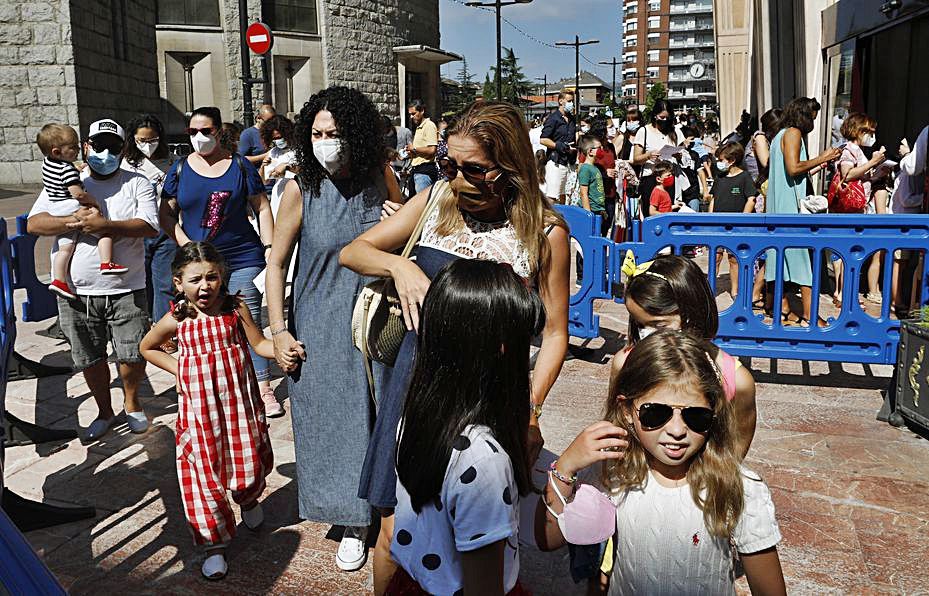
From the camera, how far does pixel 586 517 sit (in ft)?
6.52

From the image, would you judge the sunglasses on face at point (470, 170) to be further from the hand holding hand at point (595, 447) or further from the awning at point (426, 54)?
the awning at point (426, 54)

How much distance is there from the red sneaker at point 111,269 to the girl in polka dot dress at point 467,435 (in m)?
3.43

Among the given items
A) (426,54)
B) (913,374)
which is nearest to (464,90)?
(426,54)

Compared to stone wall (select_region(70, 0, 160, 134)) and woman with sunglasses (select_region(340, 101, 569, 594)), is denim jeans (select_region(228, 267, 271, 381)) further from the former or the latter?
stone wall (select_region(70, 0, 160, 134))

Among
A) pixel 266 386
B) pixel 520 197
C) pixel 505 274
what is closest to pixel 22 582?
pixel 505 274

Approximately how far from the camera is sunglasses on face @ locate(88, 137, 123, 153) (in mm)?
4785

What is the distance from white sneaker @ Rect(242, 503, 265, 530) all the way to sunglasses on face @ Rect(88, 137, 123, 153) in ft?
7.80

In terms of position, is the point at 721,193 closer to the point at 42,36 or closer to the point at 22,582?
the point at 22,582

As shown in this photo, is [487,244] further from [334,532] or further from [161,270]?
[161,270]

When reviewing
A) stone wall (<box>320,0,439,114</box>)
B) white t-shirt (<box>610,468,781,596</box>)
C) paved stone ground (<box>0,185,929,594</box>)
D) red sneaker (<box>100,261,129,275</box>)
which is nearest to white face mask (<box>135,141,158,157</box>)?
red sneaker (<box>100,261,129,275</box>)

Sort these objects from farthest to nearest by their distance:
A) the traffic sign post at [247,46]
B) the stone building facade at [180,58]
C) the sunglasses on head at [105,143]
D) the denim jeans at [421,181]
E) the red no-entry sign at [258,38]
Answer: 1. the stone building facade at [180,58]
2. the red no-entry sign at [258,38]
3. the traffic sign post at [247,46]
4. the denim jeans at [421,181]
5. the sunglasses on head at [105,143]

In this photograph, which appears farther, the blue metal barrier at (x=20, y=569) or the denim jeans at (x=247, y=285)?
the denim jeans at (x=247, y=285)

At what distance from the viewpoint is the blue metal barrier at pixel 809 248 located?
17.8ft

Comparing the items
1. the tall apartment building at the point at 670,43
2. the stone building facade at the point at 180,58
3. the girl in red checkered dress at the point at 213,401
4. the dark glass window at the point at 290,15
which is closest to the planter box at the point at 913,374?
the girl in red checkered dress at the point at 213,401
